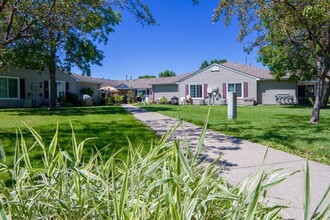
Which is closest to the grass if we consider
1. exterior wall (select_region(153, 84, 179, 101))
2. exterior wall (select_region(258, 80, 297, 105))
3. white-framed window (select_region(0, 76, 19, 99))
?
white-framed window (select_region(0, 76, 19, 99))

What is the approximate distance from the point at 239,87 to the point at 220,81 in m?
2.21

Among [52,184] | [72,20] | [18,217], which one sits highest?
[72,20]

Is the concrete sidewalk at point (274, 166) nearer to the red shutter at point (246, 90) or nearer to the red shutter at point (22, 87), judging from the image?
the red shutter at point (22, 87)

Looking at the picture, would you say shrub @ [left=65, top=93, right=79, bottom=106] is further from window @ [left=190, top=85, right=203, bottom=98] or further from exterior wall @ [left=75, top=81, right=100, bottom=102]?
window @ [left=190, top=85, right=203, bottom=98]

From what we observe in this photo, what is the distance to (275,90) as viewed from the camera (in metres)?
28.6

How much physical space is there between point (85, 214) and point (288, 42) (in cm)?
1224

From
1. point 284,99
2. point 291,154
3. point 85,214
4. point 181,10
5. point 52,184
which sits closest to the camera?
point 85,214

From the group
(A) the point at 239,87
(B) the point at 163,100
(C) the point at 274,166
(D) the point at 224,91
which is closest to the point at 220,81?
(D) the point at 224,91

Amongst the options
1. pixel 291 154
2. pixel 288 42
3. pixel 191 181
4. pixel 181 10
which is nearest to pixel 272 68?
pixel 288 42

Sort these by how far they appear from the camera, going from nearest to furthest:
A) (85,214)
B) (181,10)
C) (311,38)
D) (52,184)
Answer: (85,214) < (52,184) < (311,38) < (181,10)

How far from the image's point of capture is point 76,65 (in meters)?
19.3

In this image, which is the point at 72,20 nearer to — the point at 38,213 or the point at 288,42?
the point at 38,213

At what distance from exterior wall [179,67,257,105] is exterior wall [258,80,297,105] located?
112cm

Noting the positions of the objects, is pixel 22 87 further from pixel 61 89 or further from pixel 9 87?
pixel 61 89
